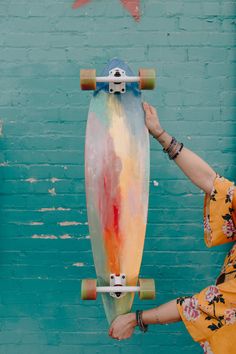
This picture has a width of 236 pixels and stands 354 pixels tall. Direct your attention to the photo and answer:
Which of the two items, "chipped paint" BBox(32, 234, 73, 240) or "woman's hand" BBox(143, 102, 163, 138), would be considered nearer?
"woman's hand" BBox(143, 102, 163, 138)

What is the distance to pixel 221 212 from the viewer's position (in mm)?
2168

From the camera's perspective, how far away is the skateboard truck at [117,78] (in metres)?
2.24

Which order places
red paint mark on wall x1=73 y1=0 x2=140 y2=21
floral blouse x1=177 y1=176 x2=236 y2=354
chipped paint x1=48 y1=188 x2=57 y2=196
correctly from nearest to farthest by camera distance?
floral blouse x1=177 y1=176 x2=236 y2=354 → red paint mark on wall x1=73 y1=0 x2=140 y2=21 → chipped paint x1=48 y1=188 x2=57 y2=196

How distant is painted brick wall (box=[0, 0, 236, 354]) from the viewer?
9.64 feet

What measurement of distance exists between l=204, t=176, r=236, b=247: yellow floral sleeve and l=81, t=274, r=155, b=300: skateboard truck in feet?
1.07

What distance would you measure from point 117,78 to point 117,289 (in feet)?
2.89

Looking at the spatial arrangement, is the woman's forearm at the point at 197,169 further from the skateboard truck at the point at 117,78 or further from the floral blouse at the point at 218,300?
the skateboard truck at the point at 117,78

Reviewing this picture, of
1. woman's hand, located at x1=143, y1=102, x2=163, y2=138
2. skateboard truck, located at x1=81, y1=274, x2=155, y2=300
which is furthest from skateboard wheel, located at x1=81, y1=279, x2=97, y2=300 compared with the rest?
woman's hand, located at x1=143, y1=102, x2=163, y2=138

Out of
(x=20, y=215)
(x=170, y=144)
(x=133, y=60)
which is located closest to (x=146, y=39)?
(x=133, y=60)

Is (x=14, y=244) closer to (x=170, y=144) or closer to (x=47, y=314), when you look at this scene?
(x=47, y=314)

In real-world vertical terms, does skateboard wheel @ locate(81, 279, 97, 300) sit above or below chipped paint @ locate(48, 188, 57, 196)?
below

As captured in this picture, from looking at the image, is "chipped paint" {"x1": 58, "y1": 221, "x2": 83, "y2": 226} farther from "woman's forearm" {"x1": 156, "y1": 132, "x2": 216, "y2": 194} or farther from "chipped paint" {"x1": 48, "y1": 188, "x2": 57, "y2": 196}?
"woman's forearm" {"x1": 156, "y1": 132, "x2": 216, "y2": 194}

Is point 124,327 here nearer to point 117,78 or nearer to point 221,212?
point 221,212

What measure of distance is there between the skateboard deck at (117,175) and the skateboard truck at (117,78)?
5cm
